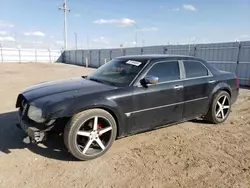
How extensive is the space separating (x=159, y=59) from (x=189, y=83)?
799 millimetres

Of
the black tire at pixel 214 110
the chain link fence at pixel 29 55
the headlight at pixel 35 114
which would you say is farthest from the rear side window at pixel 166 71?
the chain link fence at pixel 29 55

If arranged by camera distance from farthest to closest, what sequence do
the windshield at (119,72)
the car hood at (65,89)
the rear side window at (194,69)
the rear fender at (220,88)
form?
the rear fender at (220,88) < the rear side window at (194,69) < the windshield at (119,72) < the car hood at (65,89)

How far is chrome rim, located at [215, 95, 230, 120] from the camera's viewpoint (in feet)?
17.3

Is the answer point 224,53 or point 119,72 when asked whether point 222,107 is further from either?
point 224,53

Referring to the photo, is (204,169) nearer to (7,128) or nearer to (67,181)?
(67,181)

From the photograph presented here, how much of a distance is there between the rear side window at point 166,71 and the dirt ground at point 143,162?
1.14 metres

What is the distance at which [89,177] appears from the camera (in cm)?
307

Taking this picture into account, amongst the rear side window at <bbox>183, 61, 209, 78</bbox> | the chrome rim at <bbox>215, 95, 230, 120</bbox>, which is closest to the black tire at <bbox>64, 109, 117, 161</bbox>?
the rear side window at <bbox>183, 61, 209, 78</bbox>

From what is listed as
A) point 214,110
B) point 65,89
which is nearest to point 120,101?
point 65,89

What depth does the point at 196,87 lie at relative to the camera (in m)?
4.70

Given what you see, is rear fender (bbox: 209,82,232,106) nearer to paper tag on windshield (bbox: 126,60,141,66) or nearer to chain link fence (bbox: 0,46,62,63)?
paper tag on windshield (bbox: 126,60,141,66)

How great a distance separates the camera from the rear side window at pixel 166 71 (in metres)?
4.27

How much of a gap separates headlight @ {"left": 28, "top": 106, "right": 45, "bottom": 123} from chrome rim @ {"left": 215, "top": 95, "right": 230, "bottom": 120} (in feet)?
12.5

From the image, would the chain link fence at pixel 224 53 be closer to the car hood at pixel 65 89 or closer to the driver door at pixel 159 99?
the driver door at pixel 159 99
